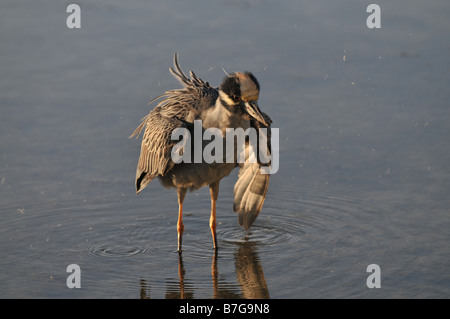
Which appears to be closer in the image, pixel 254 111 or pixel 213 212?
pixel 254 111

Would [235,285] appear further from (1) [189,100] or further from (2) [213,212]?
(1) [189,100]

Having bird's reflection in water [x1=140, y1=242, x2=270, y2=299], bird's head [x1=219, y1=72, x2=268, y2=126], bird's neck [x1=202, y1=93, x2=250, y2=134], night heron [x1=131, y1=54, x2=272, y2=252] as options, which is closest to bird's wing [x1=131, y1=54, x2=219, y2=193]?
night heron [x1=131, y1=54, x2=272, y2=252]

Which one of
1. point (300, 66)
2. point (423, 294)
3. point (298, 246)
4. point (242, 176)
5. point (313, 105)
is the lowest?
point (423, 294)

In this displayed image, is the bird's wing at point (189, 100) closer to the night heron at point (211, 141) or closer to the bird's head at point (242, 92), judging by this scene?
the night heron at point (211, 141)

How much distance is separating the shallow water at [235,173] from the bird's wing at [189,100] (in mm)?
1250

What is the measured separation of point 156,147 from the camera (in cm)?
905

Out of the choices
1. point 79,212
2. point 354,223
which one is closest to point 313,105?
point 354,223

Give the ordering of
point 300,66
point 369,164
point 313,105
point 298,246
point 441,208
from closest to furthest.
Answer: point 298,246, point 441,208, point 369,164, point 313,105, point 300,66

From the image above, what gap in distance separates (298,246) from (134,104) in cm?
436

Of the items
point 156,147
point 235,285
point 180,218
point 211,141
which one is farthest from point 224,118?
point 235,285

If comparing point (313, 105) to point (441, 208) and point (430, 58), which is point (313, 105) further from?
point (441, 208)

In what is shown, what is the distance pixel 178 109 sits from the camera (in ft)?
29.8

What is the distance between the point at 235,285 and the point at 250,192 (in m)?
1.59

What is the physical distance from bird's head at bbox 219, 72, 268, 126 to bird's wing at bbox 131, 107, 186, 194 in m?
0.67
